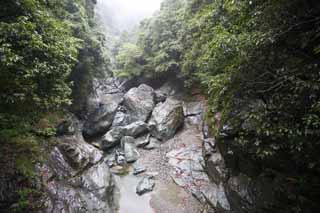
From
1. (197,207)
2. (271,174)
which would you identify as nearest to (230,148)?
(271,174)

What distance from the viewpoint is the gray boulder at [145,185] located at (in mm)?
8014

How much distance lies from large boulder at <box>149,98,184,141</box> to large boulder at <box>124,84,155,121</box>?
791 millimetres

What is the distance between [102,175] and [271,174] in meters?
6.47

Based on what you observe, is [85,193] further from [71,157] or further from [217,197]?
[217,197]

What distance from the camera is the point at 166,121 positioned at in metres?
12.5

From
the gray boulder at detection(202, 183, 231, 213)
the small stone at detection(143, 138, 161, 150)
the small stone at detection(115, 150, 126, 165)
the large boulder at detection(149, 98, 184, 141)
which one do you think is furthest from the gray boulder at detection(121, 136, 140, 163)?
the gray boulder at detection(202, 183, 231, 213)

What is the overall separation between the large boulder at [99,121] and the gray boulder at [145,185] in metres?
5.51

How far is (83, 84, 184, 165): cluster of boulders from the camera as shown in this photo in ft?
38.0

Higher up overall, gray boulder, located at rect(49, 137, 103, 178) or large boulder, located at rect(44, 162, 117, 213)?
gray boulder, located at rect(49, 137, 103, 178)

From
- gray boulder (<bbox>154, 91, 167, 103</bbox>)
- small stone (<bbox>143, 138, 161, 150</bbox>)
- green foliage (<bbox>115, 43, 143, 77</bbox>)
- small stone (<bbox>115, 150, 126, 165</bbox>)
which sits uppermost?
green foliage (<bbox>115, 43, 143, 77</bbox>)

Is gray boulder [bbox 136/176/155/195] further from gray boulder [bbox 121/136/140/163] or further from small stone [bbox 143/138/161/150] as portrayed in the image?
small stone [bbox 143/138/161/150]

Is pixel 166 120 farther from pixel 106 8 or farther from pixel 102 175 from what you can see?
pixel 106 8

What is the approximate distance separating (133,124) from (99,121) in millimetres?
2471

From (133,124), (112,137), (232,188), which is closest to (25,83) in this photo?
(232,188)
